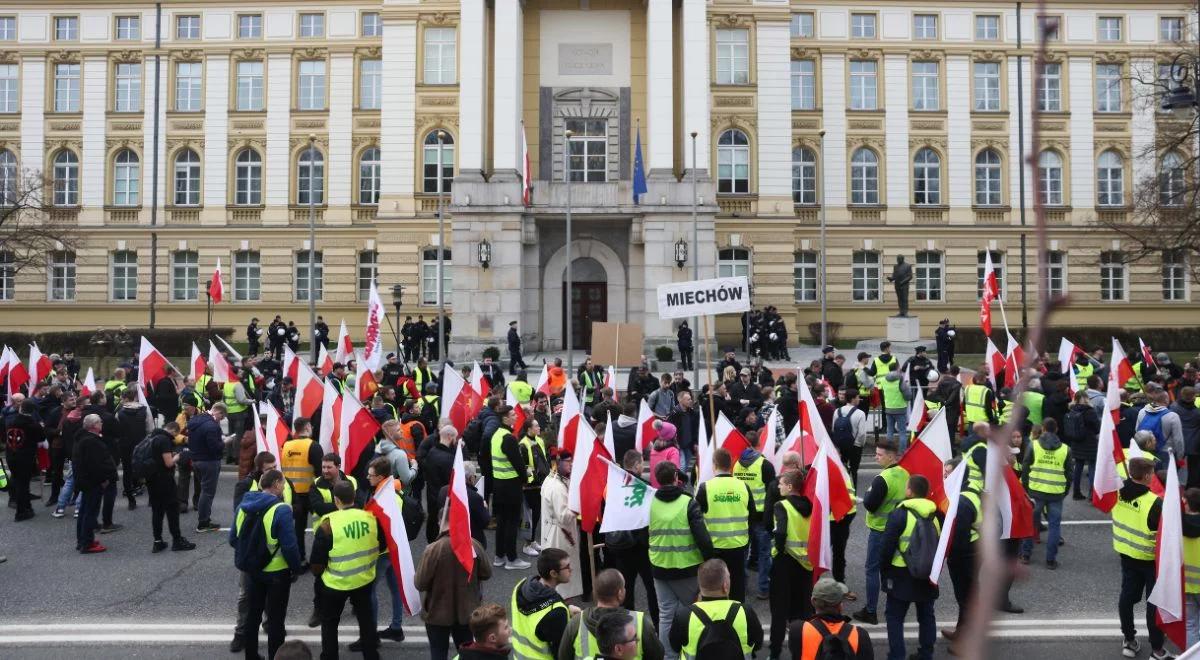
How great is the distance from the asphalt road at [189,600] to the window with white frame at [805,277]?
3009 centimetres

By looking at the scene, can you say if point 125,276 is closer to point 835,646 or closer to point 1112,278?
point 835,646

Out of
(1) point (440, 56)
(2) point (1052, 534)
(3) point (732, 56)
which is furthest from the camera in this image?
(1) point (440, 56)

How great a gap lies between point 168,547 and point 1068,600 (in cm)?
1108

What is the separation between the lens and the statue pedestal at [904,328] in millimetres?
37062

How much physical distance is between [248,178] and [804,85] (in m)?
26.0

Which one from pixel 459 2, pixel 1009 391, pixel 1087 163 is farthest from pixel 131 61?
pixel 1087 163

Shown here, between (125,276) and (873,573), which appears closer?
(873,573)

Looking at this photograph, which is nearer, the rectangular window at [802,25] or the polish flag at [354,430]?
the polish flag at [354,430]

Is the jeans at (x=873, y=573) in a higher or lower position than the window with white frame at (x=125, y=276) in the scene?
lower

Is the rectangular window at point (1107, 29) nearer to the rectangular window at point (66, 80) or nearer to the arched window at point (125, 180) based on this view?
the arched window at point (125, 180)

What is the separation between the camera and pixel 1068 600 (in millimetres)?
10242

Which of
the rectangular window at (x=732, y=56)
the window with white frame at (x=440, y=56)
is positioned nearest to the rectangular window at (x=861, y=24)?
the rectangular window at (x=732, y=56)

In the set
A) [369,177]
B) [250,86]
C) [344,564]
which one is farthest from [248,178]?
[344,564]

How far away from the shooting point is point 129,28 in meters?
44.2
